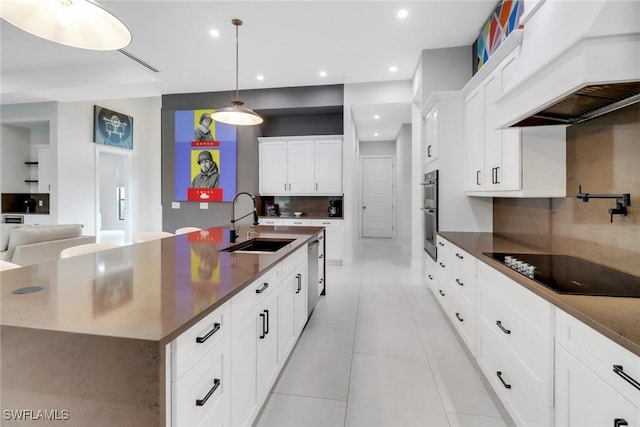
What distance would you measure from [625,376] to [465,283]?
1.48 meters

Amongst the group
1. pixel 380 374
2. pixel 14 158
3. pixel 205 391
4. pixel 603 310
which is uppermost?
pixel 14 158

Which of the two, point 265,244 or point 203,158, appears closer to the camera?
point 265,244

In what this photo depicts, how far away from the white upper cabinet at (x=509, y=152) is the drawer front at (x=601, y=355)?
1300 millimetres

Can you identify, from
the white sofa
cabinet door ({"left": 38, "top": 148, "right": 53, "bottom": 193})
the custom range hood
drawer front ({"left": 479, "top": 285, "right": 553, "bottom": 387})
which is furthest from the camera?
cabinet door ({"left": 38, "top": 148, "right": 53, "bottom": 193})

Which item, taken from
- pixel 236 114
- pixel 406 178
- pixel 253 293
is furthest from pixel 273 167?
pixel 253 293

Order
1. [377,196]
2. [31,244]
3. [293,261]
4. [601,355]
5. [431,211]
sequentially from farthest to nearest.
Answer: [377,196] → [431,211] → [31,244] → [293,261] → [601,355]

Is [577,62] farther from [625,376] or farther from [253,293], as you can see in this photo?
[253,293]

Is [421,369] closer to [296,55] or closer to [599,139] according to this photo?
[599,139]

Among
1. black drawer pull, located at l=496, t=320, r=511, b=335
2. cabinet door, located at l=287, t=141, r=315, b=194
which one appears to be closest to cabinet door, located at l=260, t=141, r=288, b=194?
cabinet door, located at l=287, t=141, r=315, b=194

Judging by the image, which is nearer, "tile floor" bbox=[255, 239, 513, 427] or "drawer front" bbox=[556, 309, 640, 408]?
"drawer front" bbox=[556, 309, 640, 408]

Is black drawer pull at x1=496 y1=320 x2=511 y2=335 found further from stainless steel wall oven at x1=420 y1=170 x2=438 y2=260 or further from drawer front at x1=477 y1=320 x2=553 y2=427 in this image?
stainless steel wall oven at x1=420 y1=170 x2=438 y2=260

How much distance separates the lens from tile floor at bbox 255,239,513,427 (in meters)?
1.65

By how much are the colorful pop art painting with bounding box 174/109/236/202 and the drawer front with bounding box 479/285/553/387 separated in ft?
16.1

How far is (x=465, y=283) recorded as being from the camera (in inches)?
89.7
